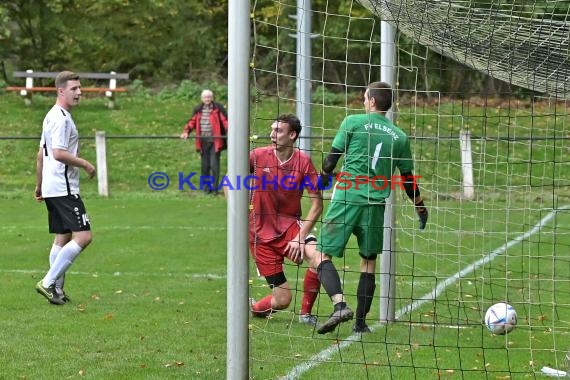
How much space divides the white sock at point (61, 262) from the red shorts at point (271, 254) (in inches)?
70.5

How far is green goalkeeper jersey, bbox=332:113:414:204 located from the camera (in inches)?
287

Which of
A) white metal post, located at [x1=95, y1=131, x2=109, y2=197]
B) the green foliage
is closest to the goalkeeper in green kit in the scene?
white metal post, located at [x1=95, y1=131, x2=109, y2=197]

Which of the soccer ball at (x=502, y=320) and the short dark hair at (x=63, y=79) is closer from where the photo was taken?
the soccer ball at (x=502, y=320)

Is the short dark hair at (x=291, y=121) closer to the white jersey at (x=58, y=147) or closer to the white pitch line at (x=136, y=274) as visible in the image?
the white jersey at (x=58, y=147)

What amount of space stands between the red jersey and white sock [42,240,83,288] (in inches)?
70.5

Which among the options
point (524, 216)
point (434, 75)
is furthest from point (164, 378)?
point (524, 216)

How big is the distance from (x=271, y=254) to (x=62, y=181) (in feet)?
6.85

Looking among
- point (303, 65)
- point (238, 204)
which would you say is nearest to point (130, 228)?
point (303, 65)

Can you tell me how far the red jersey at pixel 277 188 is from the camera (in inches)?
298

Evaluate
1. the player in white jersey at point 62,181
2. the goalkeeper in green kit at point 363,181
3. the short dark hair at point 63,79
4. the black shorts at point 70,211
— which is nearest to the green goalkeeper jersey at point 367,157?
the goalkeeper in green kit at point 363,181

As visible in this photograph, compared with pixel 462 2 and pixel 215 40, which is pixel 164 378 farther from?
pixel 215 40

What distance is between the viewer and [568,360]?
20.6 ft

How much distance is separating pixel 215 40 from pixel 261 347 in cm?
2821

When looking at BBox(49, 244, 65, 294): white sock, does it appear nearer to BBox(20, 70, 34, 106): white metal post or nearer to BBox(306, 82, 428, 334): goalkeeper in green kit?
BBox(306, 82, 428, 334): goalkeeper in green kit
